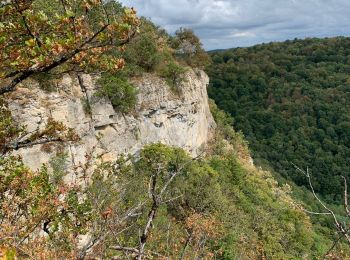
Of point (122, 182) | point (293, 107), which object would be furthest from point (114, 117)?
Result: point (293, 107)

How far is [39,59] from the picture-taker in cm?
470

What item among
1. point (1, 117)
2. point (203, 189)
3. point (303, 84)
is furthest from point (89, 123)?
point (303, 84)

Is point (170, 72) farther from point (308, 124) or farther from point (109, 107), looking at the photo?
point (308, 124)

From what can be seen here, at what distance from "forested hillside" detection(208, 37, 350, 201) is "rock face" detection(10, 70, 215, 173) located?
28871mm

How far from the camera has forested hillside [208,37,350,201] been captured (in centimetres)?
6444

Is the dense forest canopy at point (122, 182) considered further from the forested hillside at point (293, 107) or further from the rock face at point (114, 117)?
the forested hillside at point (293, 107)

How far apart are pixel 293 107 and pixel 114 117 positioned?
58554 mm

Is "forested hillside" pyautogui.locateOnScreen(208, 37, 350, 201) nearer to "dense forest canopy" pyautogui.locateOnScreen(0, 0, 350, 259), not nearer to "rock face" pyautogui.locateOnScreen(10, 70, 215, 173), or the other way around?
"dense forest canopy" pyautogui.locateOnScreen(0, 0, 350, 259)

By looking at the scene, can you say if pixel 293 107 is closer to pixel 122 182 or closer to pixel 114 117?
pixel 114 117

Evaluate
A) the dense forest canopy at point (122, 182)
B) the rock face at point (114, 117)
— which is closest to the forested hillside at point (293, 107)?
the dense forest canopy at point (122, 182)

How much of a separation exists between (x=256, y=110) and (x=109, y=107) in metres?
56.2

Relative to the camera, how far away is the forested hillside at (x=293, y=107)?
6444cm

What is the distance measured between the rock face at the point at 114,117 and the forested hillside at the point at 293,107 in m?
28.9

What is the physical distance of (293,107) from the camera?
77.5m
